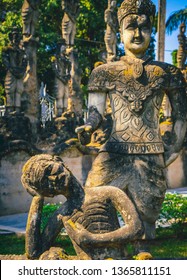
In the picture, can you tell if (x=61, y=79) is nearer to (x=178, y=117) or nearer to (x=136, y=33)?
(x=178, y=117)

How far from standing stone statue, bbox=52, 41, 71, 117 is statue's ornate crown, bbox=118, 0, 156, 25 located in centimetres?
855

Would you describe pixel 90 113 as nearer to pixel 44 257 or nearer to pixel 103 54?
pixel 44 257

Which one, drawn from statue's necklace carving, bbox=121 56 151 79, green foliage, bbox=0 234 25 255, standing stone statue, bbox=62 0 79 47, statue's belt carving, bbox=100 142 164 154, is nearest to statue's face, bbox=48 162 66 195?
statue's belt carving, bbox=100 142 164 154

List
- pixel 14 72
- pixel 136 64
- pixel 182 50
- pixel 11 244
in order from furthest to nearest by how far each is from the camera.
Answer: pixel 182 50 < pixel 14 72 < pixel 11 244 < pixel 136 64

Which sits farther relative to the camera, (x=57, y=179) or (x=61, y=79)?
(x=61, y=79)

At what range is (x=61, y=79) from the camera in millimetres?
14281

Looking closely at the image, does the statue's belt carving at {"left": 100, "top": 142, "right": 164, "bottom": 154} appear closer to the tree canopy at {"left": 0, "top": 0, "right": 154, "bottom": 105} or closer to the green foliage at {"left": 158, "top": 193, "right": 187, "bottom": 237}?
the green foliage at {"left": 158, "top": 193, "right": 187, "bottom": 237}

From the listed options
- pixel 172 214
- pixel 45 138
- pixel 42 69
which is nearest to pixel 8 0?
pixel 42 69

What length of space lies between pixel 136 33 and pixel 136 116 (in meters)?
0.75

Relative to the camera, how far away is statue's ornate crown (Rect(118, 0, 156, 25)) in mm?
5645

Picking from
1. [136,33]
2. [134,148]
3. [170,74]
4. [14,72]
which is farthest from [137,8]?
[14,72]

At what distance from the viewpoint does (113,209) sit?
4.56 meters

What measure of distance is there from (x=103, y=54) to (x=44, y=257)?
13.9 metres

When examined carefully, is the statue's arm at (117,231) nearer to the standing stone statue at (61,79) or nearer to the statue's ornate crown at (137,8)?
the statue's ornate crown at (137,8)
